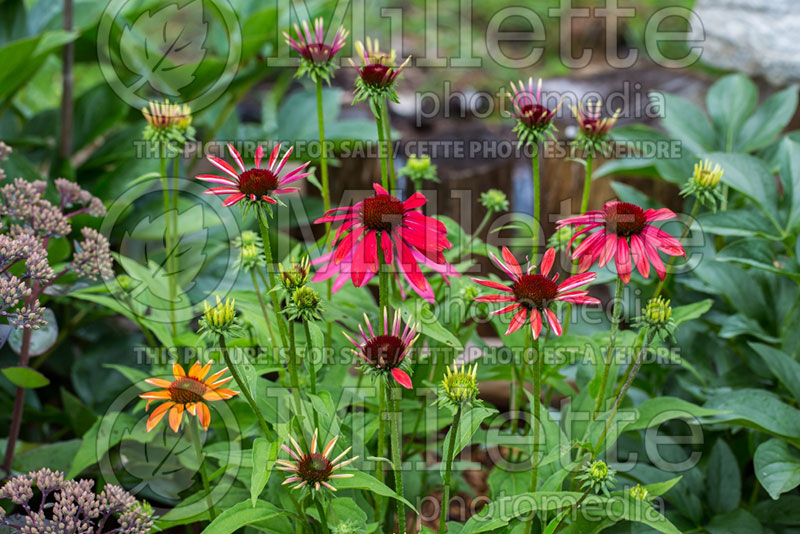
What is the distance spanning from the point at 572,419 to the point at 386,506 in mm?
361

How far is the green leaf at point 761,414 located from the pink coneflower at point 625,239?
42 centimetres

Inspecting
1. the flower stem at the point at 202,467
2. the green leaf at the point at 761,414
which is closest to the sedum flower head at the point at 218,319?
the flower stem at the point at 202,467

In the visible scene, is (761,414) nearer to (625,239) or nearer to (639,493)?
(639,493)

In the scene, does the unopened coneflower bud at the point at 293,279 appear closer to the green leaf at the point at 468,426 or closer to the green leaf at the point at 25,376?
the green leaf at the point at 468,426

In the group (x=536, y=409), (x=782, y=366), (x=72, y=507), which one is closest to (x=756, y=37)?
(x=782, y=366)

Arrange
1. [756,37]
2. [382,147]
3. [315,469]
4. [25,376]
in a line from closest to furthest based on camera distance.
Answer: [315,469], [382,147], [25,376], [756,37]

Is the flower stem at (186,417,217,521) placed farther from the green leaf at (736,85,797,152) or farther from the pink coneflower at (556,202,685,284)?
the green leaf at (736,85,797,152)

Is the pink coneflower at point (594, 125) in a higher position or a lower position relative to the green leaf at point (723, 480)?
higher

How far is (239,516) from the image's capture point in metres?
1.03

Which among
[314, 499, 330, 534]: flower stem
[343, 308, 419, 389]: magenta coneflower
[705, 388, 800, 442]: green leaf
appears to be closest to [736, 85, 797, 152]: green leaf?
[705, 388, 800, 442]: green leaf

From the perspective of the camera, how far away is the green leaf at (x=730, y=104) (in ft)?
6.30

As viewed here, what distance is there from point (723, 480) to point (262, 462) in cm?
95

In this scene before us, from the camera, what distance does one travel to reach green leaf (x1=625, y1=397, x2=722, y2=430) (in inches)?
48.9

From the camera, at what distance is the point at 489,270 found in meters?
2.80
